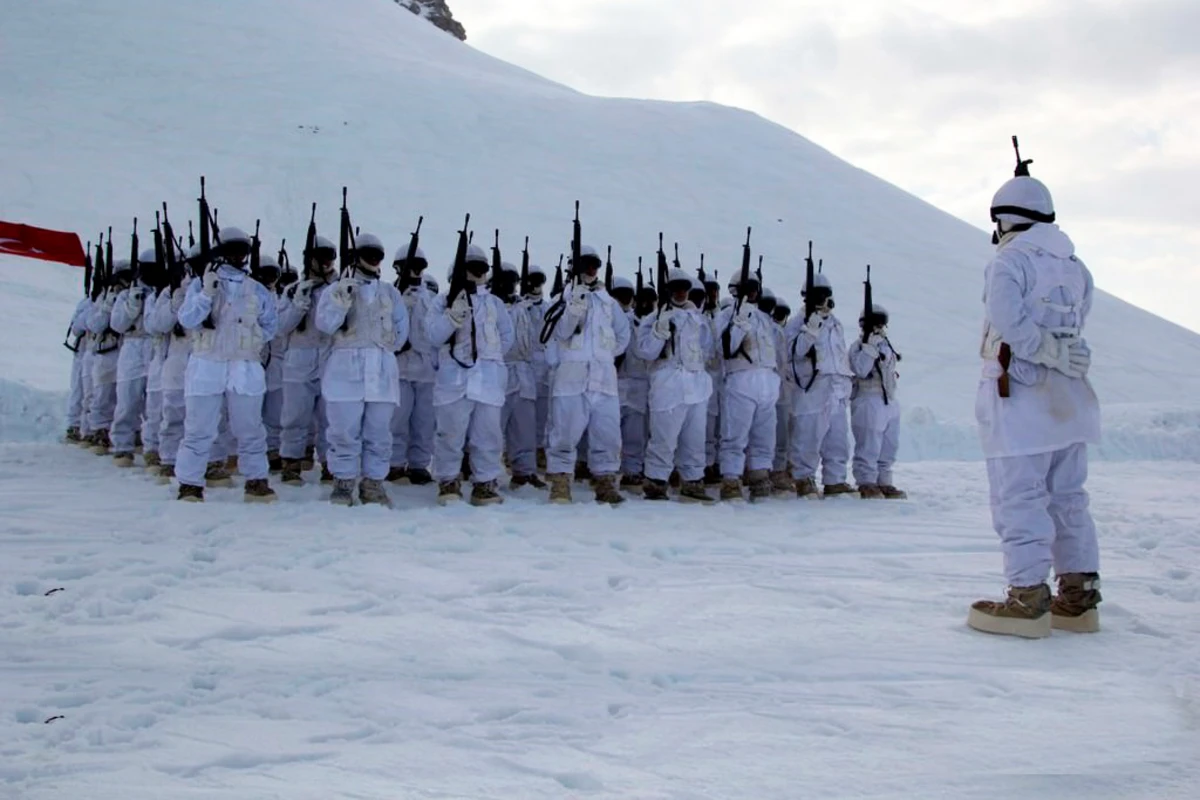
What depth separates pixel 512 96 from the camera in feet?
108

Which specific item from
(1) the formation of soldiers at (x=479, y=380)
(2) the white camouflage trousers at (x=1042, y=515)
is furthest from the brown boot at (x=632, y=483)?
(2) the white camouflage trousers at (x=1042, y=515)

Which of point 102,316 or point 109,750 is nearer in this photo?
point 109,750

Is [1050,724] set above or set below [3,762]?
above

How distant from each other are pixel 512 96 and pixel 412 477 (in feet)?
85.1

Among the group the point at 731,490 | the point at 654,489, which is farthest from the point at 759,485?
the point at 654,489

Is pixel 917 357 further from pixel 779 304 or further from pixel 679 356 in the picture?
→ pixel 679 356

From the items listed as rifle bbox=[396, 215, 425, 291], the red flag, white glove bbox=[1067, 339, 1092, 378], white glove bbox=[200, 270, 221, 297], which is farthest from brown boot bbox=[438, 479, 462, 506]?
the red flag

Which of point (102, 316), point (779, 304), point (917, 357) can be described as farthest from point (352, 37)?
point (779, 304)

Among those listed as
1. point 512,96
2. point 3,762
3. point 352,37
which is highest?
point 352,37

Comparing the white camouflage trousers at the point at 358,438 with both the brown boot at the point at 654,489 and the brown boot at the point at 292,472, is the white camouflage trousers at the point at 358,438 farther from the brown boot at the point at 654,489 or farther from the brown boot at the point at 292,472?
the brown boot at the point at 654,489

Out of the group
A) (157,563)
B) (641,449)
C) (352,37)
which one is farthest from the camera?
(352,37)

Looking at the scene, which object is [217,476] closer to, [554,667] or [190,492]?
[190,492]

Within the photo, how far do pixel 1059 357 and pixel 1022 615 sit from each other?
111 centimetres

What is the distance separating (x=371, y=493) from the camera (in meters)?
7.66
